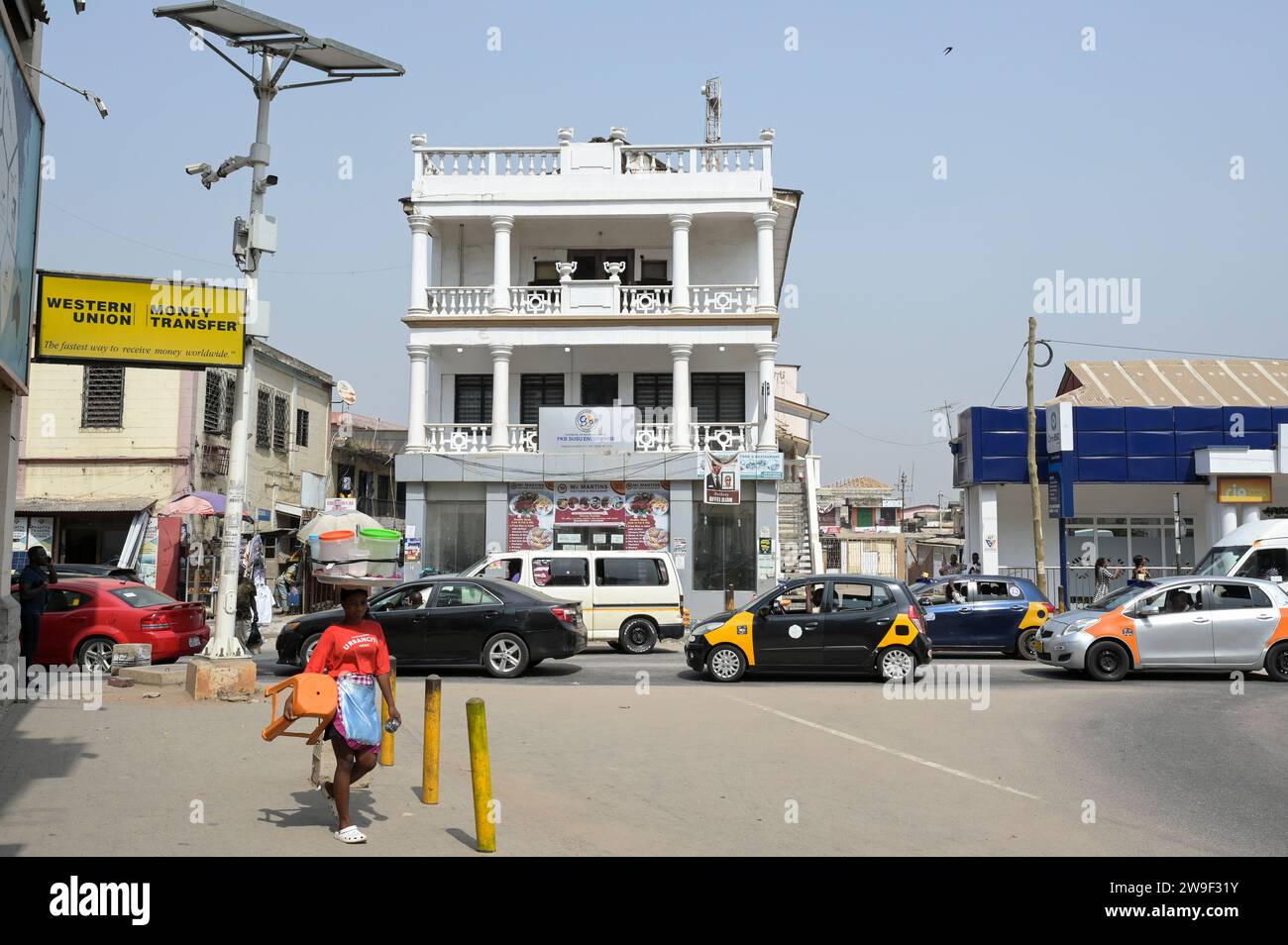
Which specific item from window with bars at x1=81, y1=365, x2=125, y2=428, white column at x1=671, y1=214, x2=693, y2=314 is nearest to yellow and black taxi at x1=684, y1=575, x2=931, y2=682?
white column at x1=671, y1=214, x2=693, y2=314

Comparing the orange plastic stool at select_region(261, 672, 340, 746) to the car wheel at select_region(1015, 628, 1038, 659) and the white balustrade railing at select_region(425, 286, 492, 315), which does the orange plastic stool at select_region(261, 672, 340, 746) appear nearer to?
the car wheel at select_region(1015, 628, 1038, 659)

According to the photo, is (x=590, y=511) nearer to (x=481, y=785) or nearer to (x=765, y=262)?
(x=765, y=262)

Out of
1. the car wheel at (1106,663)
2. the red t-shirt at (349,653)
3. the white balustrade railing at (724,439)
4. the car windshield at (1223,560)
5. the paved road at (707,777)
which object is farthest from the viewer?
the white balustrade railing at (724,439)

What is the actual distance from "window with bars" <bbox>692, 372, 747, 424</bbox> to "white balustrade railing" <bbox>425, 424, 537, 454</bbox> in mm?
4756

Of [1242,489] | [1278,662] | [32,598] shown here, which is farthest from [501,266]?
[1242,489]

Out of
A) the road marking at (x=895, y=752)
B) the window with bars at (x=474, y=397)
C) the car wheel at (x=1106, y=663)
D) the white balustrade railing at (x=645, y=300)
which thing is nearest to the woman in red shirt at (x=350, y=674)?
the road marking at (x=895, y=752)

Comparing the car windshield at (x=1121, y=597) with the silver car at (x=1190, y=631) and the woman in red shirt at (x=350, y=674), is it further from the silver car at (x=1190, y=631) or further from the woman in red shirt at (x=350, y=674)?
the woman in red shirt at (x=350, y=674)

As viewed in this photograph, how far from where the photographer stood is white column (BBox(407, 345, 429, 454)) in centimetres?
2833

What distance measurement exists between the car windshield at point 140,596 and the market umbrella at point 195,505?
7.42m

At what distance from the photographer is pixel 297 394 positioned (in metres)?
32.2

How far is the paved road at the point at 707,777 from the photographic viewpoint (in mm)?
6840
